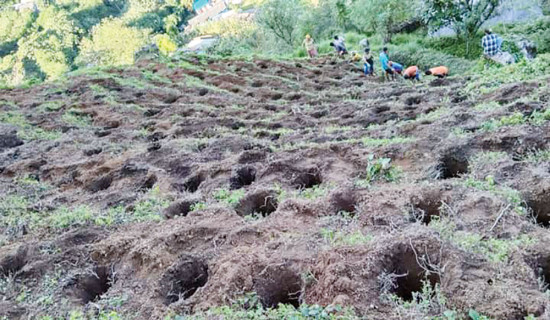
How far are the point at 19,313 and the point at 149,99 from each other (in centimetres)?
786

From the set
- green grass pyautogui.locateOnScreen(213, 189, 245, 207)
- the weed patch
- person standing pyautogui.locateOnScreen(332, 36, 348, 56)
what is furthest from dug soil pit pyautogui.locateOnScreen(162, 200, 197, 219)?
person standing pyautogui.locateOnScreen(332, 36, 348, 56)

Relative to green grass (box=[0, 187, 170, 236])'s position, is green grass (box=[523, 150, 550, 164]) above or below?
above

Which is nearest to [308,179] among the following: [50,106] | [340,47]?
[50,106]

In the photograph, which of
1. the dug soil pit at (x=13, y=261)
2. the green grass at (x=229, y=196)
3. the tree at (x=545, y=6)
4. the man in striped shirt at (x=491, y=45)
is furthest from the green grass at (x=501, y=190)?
the tree at (x=545, y=6)

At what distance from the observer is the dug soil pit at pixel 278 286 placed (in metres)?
3.16

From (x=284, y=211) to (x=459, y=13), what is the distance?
13.9 meters

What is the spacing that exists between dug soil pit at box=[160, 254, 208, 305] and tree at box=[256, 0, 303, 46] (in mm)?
21000

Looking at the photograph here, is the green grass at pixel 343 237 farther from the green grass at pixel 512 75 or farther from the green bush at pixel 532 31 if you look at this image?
the green bush at pixel 532 31

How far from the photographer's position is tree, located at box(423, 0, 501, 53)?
1552 centimetres

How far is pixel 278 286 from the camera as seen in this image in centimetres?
323

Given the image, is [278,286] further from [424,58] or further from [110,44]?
[110,44]

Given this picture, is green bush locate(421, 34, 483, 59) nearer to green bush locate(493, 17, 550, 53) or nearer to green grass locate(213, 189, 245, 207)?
green bush locate(493, 17, 550, 53)

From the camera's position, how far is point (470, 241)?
10.3ft

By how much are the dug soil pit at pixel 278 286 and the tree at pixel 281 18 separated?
21330 millimetres
